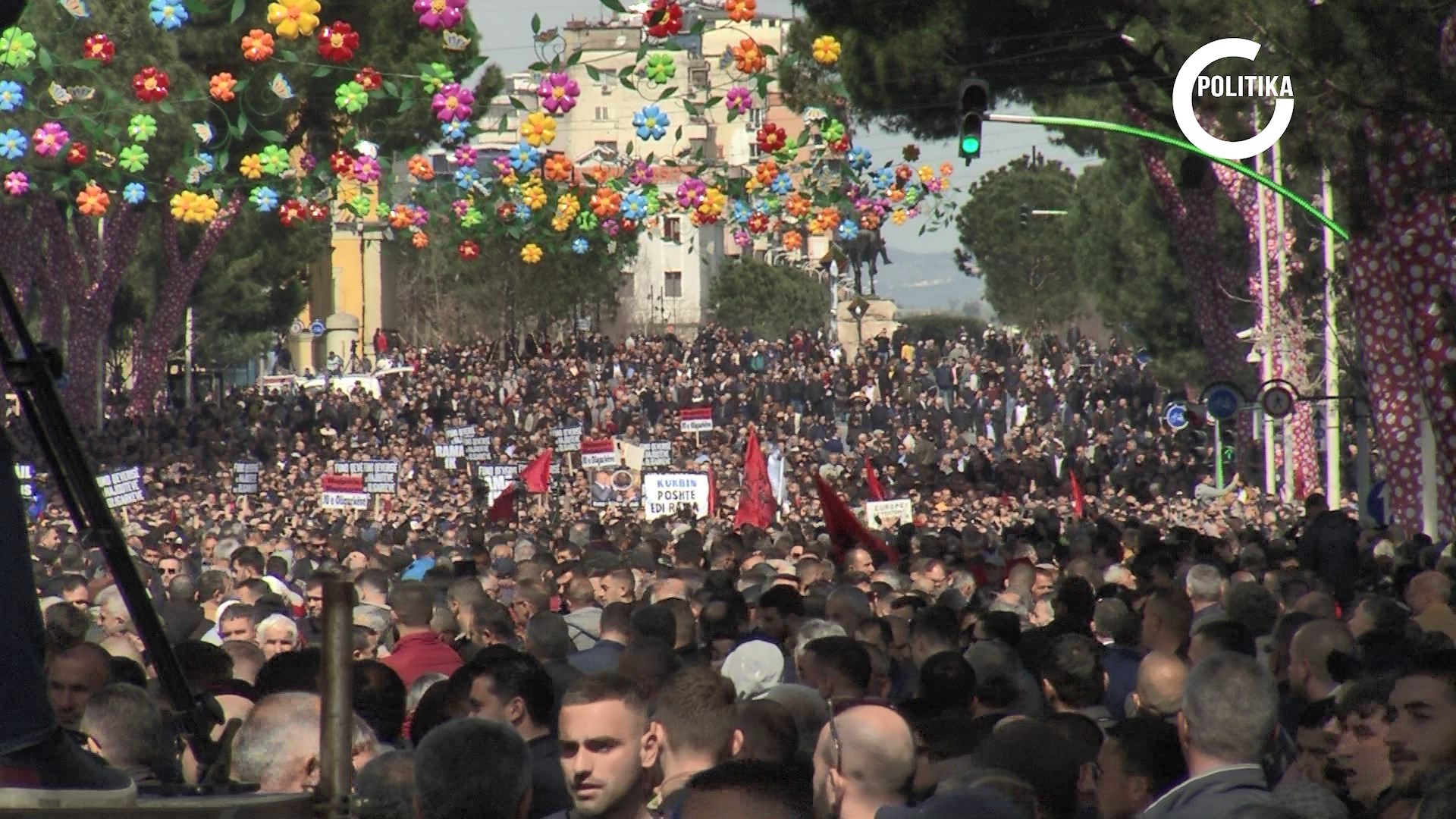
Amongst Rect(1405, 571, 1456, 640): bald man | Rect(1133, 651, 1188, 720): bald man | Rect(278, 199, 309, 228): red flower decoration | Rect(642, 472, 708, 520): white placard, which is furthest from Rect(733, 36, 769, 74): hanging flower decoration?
Rect(1133, 651, 1188, 720): bald man

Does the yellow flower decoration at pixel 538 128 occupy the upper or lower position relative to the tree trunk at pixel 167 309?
upper

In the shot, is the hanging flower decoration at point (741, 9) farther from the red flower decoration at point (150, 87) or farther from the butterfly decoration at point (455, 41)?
the red flower decoration at point (150, 87)

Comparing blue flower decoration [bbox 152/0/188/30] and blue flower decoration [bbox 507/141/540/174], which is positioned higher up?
blue flower decoration [bbox 152/0/188/30]

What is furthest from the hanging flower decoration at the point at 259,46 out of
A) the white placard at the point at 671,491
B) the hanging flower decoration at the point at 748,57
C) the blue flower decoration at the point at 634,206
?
the white placard at the point at 671,491

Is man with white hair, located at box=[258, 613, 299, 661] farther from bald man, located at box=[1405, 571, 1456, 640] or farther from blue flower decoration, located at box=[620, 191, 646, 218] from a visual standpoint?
blue flower decoration, located at box=[620, 191, 646, 218]

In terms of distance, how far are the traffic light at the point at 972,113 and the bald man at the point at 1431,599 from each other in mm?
8377

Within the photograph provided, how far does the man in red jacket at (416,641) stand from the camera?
909 cm

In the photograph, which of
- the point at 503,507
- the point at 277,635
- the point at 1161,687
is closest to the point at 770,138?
the point at 503,507

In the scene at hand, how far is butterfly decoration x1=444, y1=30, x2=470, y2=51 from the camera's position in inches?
844

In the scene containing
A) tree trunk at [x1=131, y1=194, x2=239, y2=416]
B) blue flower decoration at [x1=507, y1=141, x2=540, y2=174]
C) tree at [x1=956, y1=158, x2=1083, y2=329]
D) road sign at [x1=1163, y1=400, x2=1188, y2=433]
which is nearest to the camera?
blue flower decoration at [x1=507, y1=141, x2=540, y2=174]

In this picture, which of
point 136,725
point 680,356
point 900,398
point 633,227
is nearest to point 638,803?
point 136,725

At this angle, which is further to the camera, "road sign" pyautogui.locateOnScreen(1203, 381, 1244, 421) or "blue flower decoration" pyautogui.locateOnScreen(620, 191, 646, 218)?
"road sign" pyautogui.locateOnScreen(1203, 381, 1244, 421)

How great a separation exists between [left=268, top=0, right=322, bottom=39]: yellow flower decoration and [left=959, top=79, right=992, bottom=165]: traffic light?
5707mm

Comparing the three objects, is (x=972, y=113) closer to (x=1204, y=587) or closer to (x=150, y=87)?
(x=150, y=87)
